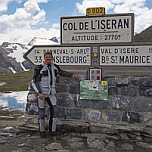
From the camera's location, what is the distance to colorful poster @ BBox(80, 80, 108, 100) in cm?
759

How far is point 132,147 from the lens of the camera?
6746 mm

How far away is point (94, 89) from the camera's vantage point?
304 inches

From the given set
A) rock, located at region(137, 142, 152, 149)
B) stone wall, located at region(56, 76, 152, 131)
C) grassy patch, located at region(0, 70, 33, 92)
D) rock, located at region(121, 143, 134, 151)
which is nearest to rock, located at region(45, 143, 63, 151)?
stone wall, located at region(56, 76, 152, 131)

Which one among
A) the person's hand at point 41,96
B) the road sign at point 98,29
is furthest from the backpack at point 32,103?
the road sign at point 98,29

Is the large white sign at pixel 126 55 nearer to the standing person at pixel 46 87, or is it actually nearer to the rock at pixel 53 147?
the standing person at pixel 46 87

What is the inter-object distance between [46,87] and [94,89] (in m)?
1.26

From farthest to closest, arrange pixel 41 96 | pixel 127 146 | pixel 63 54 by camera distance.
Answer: pixel 63 54, pixel 41 96, pixel 127 146

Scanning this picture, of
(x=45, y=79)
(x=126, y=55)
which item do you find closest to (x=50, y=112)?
(x=45, y=79)

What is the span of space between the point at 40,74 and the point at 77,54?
1.16 metres

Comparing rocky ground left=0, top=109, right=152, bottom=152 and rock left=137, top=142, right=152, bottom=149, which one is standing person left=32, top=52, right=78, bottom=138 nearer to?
rocky ground left=0, top=109, right=152, bottom=152

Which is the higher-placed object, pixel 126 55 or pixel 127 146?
pixel 126 55

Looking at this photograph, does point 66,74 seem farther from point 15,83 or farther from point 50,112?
point 15,83

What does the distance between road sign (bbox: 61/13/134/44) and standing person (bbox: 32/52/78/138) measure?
928mm

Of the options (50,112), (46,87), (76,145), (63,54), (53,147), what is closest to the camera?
(53,147)
